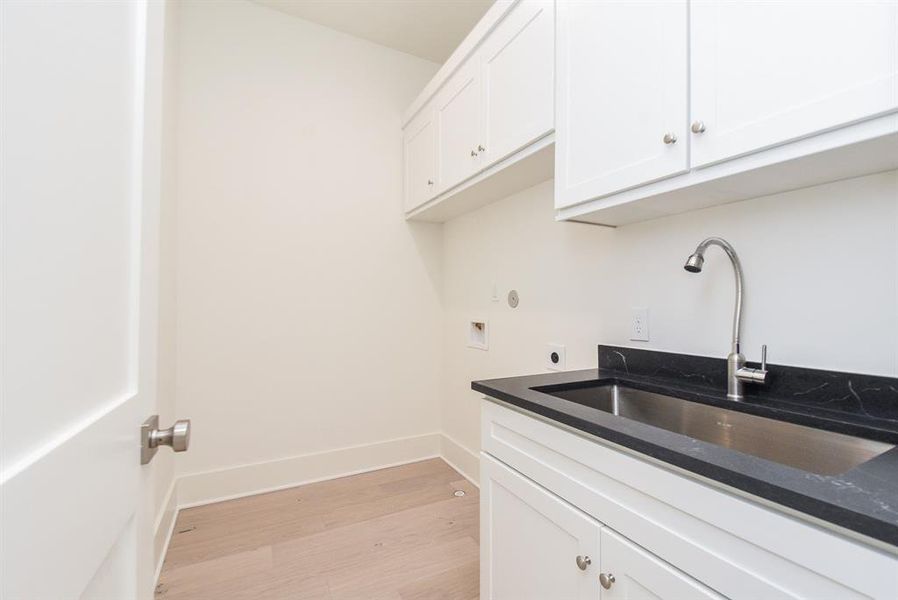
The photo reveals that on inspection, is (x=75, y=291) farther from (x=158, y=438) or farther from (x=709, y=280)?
(x=709, y=280)

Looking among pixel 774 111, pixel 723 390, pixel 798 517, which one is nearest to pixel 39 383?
pixel 798 517

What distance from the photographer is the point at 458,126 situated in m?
2.00

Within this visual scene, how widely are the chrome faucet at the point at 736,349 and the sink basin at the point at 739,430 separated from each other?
9 centimetres

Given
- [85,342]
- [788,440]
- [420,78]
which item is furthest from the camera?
[420,78]

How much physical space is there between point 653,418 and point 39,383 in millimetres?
1460

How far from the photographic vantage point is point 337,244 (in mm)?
2539

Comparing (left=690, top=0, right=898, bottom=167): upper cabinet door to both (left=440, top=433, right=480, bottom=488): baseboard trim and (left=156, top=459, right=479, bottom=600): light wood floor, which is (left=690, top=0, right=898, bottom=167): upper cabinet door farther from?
(left=440, top=433, right=480, bottom=488): baseboard trim

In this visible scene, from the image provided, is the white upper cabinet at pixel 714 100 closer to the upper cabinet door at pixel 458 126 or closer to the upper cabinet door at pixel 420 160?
the upper cabinet door at pixel 458 126

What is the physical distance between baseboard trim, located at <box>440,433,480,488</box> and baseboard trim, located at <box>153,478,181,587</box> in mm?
1554

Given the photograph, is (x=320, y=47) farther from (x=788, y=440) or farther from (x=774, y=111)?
(x=788, y=440)

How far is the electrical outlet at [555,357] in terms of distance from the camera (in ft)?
6.07

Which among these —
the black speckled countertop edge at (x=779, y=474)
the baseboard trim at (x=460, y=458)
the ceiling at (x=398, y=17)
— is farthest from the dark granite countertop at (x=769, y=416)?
the ceiling at (x=398, y=17)

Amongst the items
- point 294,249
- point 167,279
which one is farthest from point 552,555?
point 294,249

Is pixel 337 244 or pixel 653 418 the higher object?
pixel 337 244
